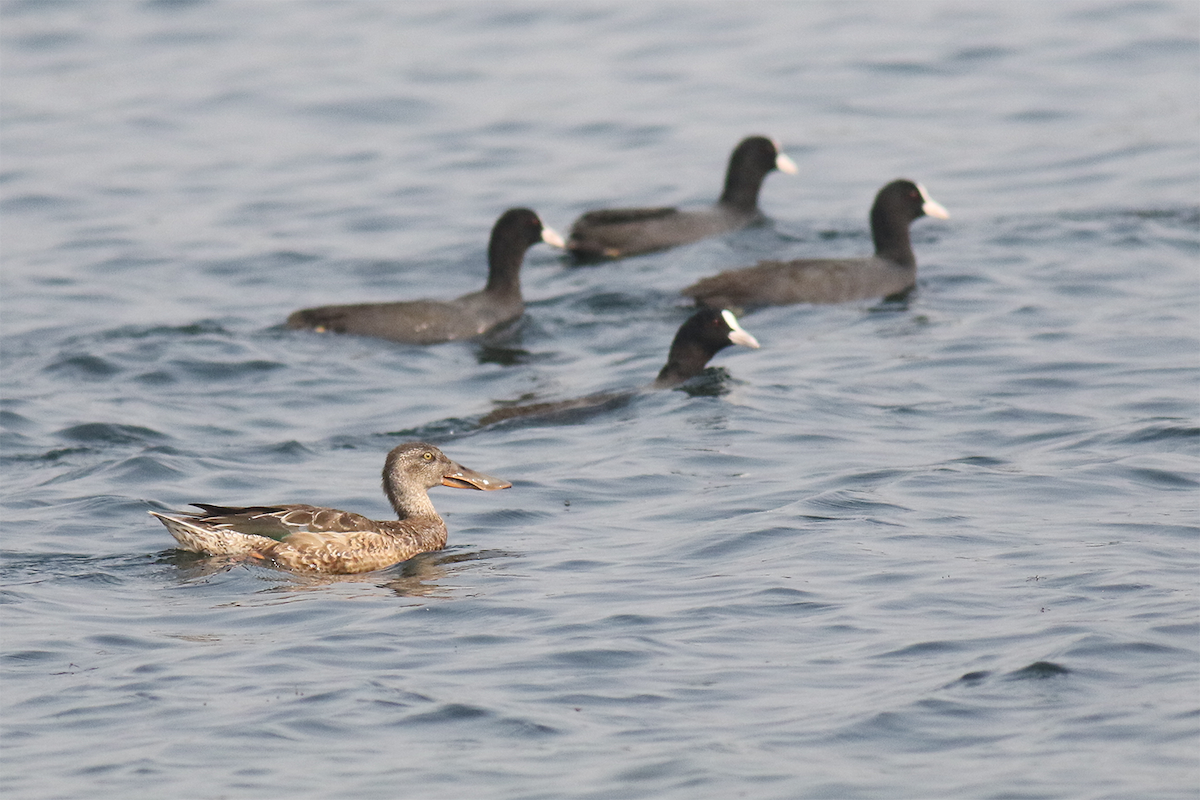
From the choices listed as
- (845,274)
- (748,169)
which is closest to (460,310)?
(845,274)

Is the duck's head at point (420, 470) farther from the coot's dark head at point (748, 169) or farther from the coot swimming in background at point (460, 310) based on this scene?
the coot's dark head at point (748, 169)

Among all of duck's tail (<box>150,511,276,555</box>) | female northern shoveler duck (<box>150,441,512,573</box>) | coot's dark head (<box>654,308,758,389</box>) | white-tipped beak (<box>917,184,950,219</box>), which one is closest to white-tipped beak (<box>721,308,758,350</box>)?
coot's dark head (<box>654,308,758,389</box>)

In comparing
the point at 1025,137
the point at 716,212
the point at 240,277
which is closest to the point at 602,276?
the point at 716,212

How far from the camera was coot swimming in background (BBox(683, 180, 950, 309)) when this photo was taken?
53.0 ft

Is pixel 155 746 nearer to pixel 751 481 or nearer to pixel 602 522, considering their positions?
pixel 602 522

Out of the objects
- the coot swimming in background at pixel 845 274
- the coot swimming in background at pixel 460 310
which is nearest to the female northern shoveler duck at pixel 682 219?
the coot swimming in background at pixel 460 310

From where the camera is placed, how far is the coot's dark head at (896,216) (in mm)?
17031

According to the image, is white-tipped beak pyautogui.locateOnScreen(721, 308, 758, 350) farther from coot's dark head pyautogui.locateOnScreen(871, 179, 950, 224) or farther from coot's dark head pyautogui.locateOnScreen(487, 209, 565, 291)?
coot's dark head pyautogui.locateOnScreen(871, 179, 950, 224)

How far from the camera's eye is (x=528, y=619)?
29.3 ft

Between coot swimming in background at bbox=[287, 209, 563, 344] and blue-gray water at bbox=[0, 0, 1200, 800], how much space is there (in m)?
0.23

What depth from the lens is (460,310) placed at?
1617 cm

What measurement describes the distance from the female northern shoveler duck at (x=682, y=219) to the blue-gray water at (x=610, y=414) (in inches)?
11.0

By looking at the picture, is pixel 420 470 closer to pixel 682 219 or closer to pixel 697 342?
pixel 697 342

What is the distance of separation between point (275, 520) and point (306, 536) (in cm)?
19
